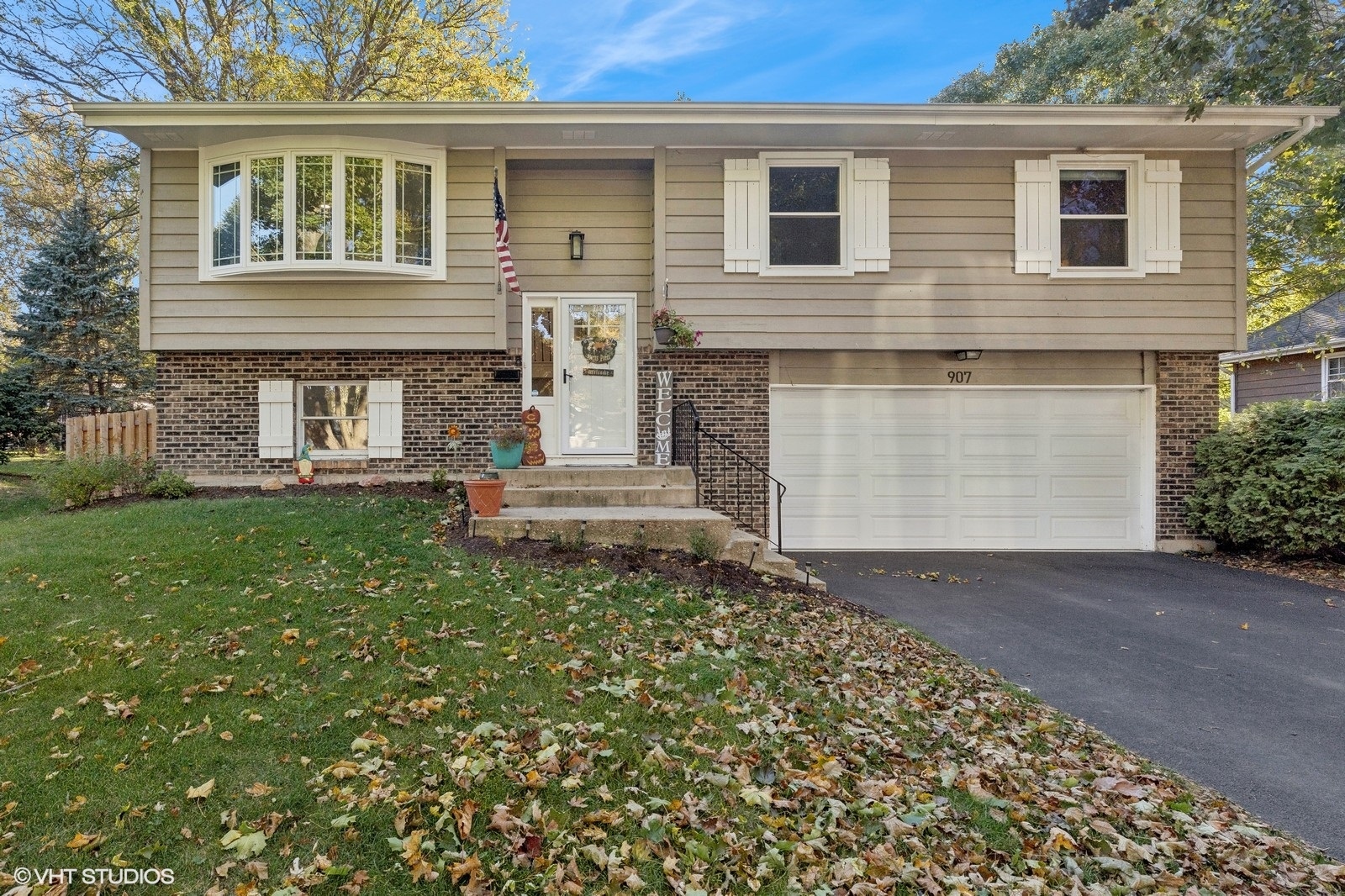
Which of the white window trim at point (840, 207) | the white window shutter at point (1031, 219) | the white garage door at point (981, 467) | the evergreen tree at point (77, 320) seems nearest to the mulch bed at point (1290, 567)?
the white garage door at point (981, 467)

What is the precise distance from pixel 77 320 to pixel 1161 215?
18.4 m

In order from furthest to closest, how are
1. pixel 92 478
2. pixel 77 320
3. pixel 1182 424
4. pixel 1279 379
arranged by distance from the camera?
pixel 1279 379 < pixel 77 320 < pixel 1182 424 < pixel 92 478

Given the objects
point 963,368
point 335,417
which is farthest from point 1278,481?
point 335,417

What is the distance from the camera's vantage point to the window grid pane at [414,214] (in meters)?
7.85

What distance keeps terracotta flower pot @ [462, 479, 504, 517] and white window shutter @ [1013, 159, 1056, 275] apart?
6741mm

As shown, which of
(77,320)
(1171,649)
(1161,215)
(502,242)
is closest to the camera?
(1171,649)

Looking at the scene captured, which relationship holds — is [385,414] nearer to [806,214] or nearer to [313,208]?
[313,208]

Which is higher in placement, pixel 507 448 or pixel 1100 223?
pixel 1100 223

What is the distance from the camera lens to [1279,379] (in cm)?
1406

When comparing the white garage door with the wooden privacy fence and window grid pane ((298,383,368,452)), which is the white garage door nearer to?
window grid pane ((298,383,368,452))

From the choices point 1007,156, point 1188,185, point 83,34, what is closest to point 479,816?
point 1007,156

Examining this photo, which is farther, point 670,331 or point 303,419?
point 303,419

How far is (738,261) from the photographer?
8.20 m

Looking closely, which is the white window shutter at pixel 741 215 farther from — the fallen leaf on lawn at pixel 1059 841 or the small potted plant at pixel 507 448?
the fallen leaf on lawn at pixel 1059 841
